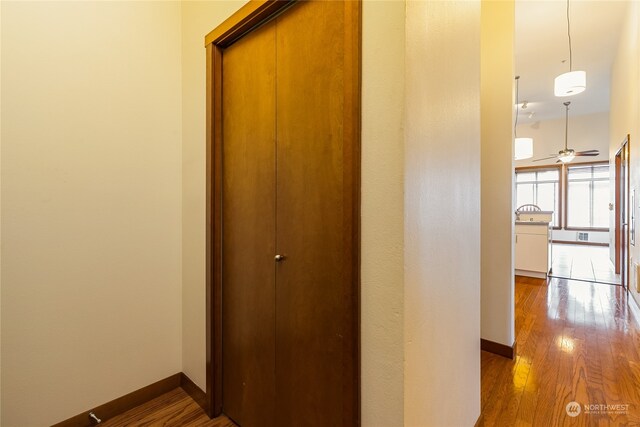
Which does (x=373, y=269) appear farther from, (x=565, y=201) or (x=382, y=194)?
(x=565, y=201)

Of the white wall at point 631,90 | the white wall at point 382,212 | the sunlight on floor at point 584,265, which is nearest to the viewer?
the white wall at point 382,212

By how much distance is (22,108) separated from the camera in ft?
4.48

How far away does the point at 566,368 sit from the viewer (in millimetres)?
2113

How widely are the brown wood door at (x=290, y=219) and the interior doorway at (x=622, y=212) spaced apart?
191 inches

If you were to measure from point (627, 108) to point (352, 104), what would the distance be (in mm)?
5093

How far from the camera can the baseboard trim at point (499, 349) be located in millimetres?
2262

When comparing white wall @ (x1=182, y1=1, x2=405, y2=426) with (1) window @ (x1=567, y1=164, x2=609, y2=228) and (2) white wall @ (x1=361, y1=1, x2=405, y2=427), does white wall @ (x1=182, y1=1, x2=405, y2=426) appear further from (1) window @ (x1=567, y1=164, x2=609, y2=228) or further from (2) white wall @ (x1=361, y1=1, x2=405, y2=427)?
(1) window @ (x1=567, y1=164, x2=609, y2=228)

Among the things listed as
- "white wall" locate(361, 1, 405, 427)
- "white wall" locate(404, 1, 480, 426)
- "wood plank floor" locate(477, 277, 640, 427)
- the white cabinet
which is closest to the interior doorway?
the white cabinet

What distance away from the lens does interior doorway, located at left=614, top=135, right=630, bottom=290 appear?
4016mm

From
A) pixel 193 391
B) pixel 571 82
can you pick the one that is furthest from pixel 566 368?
pixel 571 82

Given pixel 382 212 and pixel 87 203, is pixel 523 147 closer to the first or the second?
pixel 382 212

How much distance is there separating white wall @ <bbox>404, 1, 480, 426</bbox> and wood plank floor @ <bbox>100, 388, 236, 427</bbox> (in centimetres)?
118

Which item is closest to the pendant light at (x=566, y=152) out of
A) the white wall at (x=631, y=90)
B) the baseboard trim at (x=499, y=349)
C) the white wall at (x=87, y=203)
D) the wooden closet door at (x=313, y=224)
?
the white wall at (x=631, y=90)

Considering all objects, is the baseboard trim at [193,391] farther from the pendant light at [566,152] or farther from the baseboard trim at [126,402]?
the pendant light at [566,152]
